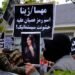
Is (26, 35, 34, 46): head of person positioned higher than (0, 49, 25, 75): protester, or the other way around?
(26, 35, 34, 46): head of person

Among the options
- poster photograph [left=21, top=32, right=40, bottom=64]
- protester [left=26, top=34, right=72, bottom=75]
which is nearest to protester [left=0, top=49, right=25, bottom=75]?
protester [left=26, top=34, right=72, bottom=75]

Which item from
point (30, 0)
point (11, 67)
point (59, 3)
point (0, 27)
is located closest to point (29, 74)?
point (11, 67)

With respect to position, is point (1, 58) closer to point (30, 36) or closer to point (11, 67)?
point (11, 67)

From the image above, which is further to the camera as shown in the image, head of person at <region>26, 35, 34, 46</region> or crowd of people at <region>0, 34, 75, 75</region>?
head of person at <region>26, 35, 34, 46</region>

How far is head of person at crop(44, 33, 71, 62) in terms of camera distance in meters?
3.52

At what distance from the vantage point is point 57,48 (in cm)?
352

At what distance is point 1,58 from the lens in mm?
3516

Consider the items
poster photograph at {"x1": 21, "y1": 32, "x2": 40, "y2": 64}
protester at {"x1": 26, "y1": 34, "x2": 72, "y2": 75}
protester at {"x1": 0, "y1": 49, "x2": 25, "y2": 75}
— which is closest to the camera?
protester at {"x1": 26, "y1": 34, "x2": 72, "y2": 75}

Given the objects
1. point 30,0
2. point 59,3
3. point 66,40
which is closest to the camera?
point 66,40

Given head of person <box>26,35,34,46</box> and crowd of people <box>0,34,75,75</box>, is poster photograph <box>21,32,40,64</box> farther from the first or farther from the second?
crowd of people <box>0,34,75,75</box>

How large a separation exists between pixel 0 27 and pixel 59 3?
16320mm

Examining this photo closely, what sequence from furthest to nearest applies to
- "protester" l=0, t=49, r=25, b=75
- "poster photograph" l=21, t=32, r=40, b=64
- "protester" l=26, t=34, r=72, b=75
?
1. "poster photograph" l=21, t=32, r=40, b=64
2. "protester" l=0, t=49, r=25, b=75
3. "protester" l=26, t=34, r=72, b=75

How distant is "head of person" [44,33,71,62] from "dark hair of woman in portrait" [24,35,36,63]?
0.73ft

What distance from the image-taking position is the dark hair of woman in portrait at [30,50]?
3.77 m
